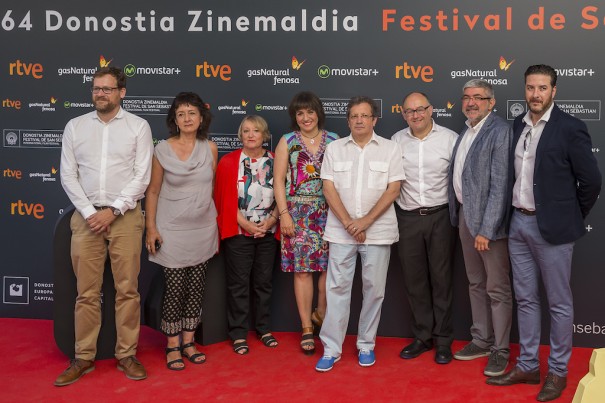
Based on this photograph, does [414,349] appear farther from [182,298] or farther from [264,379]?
[182,298]

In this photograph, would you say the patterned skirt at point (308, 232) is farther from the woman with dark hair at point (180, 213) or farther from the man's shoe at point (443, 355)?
the man's shoe at point (443, 355)

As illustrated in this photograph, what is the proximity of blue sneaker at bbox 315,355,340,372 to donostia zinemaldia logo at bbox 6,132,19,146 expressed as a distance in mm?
2864

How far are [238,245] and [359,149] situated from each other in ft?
3.42

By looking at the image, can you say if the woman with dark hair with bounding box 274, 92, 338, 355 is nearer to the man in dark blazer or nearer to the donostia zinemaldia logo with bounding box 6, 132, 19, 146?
the man in dark blazer

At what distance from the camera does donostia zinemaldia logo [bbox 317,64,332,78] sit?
4.53 metres

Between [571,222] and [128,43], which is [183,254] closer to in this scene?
[128,43]

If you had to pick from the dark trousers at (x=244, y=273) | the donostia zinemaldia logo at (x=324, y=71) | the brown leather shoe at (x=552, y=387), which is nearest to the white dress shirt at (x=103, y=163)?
the dark trousers at (x=244, y=273)

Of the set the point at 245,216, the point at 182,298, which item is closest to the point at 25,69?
the point at 245,216

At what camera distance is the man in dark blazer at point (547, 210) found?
338cm

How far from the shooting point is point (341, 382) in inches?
146

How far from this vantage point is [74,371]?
3750 mm

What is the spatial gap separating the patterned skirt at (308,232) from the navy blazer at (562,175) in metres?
1.36

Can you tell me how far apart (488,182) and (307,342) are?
156 cm

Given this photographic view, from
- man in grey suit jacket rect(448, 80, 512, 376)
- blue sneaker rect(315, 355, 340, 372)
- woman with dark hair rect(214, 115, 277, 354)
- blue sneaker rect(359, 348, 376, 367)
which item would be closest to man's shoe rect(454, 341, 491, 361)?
man in grey suit jacket rect(448, 80, 512, 376)
